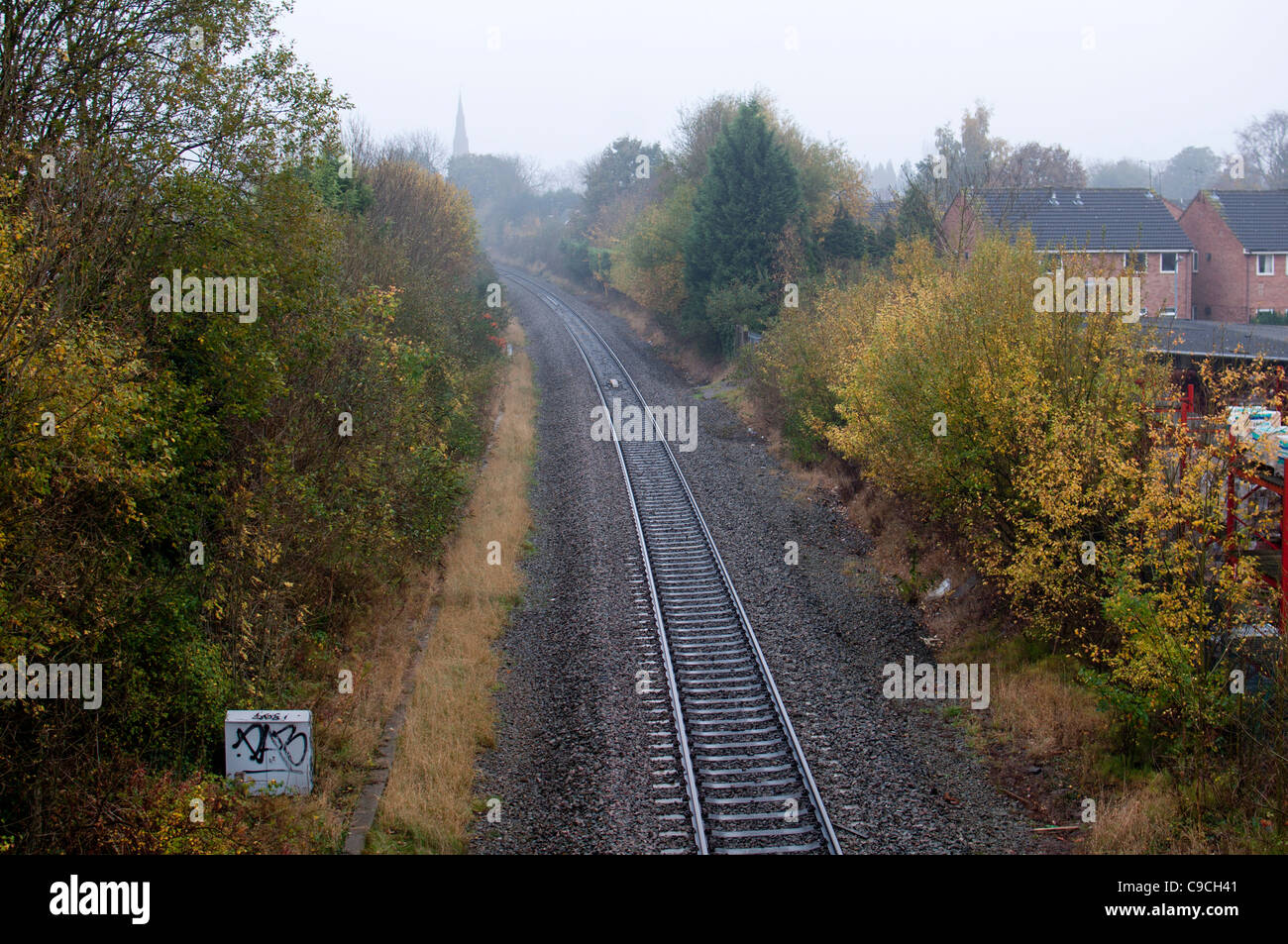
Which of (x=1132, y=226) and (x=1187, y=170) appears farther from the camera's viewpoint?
(x=1187, y=170)

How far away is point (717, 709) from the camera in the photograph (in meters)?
11.5

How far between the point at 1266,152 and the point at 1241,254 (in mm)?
59016

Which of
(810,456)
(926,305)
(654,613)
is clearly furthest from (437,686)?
(810,456)

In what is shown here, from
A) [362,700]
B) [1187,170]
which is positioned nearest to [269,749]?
[362,700]

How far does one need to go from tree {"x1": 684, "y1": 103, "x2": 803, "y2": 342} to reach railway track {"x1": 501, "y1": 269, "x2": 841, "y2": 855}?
18.6 metres

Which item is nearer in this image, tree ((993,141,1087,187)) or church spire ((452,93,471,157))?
tree ((993,141,1087,187))

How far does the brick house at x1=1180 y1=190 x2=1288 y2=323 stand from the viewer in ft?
160

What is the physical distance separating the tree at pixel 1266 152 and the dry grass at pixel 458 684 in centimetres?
9657

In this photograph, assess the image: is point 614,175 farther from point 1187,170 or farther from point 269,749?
point 1187,170

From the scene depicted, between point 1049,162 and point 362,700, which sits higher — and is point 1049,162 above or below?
above

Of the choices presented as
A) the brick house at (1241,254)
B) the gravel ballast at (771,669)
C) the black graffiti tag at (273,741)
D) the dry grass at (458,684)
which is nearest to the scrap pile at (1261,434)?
the gravel ballast at (771,669)

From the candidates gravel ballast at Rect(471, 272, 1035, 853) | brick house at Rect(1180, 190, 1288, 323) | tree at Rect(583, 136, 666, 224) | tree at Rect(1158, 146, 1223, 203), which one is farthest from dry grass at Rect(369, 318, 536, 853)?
tree at Rect(1158, 146, 1223, 203)

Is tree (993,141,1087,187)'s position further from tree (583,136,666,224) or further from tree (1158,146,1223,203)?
tree (1158,146,1223,203)
